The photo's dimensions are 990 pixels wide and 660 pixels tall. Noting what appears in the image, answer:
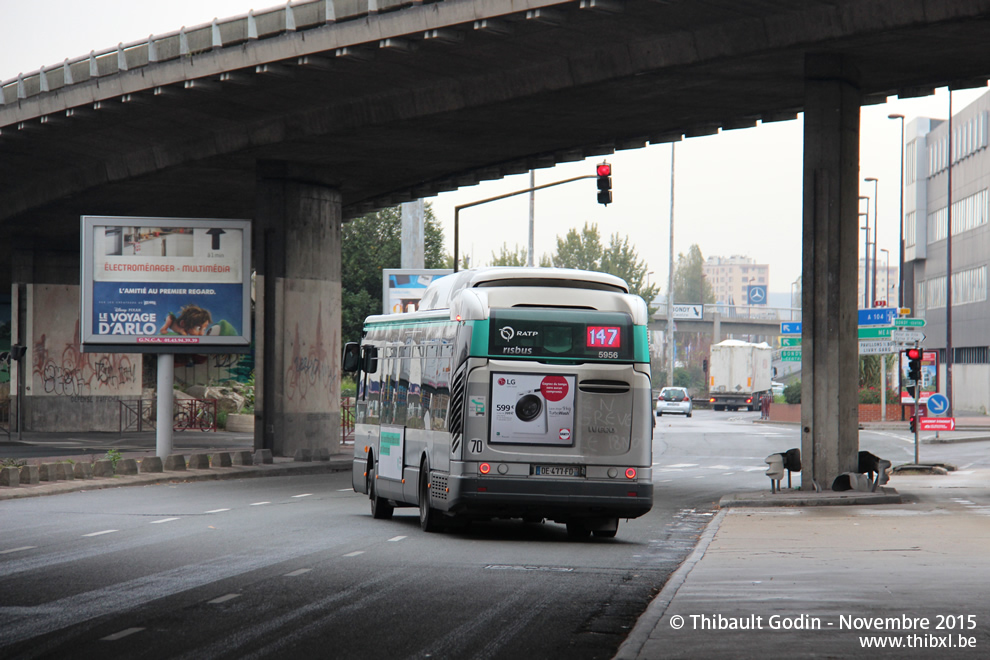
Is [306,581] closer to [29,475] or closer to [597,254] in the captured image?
[29,475]

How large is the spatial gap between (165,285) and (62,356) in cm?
1887

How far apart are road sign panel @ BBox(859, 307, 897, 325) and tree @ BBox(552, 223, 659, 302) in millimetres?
81348

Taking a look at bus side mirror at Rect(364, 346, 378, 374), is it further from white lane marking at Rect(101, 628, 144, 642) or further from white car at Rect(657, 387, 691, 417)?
white car at Rect(657, 387, 691, 417)


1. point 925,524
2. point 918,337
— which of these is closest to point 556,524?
point 925,524

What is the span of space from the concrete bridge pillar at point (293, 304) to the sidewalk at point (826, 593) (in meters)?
17.6

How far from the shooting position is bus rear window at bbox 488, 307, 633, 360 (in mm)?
15922

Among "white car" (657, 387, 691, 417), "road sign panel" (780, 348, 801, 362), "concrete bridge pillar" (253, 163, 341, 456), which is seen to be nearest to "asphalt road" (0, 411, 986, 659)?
"concrete bridge pillar" (253, 163, 341, 456)

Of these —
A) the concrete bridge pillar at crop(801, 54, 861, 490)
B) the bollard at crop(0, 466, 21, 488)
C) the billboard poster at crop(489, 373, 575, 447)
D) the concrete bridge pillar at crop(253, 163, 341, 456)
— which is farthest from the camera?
the concrete bridge pillar at crop(253, 163, 341, 456)

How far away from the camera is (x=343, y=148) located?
103 feet

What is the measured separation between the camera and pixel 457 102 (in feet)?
86.9

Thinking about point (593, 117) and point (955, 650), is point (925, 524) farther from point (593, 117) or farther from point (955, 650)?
point (593, 117)

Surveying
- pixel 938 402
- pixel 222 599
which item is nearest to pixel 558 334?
pixel 222 599

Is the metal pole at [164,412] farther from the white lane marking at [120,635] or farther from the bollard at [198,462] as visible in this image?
the white lane marking at [120,635]

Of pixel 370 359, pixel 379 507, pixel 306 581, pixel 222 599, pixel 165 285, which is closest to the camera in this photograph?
pixel 222 599
